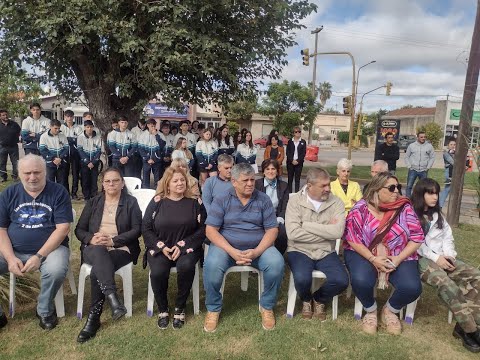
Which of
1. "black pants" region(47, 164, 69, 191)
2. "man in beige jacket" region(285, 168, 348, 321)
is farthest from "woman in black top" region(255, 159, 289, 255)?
"black pants" region(47, 164, 69, 191)

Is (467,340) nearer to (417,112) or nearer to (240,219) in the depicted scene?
(240,219)

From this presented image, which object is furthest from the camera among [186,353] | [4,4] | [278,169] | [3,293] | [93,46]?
[93,46]

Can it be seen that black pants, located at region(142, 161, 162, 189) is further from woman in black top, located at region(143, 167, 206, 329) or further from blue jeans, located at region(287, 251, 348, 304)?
blue jeans, located at region(287, 251, 348, 304)

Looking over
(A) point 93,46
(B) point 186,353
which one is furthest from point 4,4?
(B) point 186,353

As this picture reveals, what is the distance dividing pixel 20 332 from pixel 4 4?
638cm

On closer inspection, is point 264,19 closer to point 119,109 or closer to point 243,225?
point 119,109

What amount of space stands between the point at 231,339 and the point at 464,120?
17.9 feet

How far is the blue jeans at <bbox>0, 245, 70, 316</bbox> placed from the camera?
312 cm

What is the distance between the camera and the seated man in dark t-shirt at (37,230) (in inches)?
123

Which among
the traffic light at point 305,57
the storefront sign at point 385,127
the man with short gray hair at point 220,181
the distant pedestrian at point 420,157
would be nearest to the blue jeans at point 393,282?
the man with short gray hair at point 220,181

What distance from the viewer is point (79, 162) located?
8.27 m

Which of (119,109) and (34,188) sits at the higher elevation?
(119,109)

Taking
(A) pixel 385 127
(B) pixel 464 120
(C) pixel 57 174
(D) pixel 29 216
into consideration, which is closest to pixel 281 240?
(D) pixel 29 216

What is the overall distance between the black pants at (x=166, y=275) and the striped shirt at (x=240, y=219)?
0.39 meters
